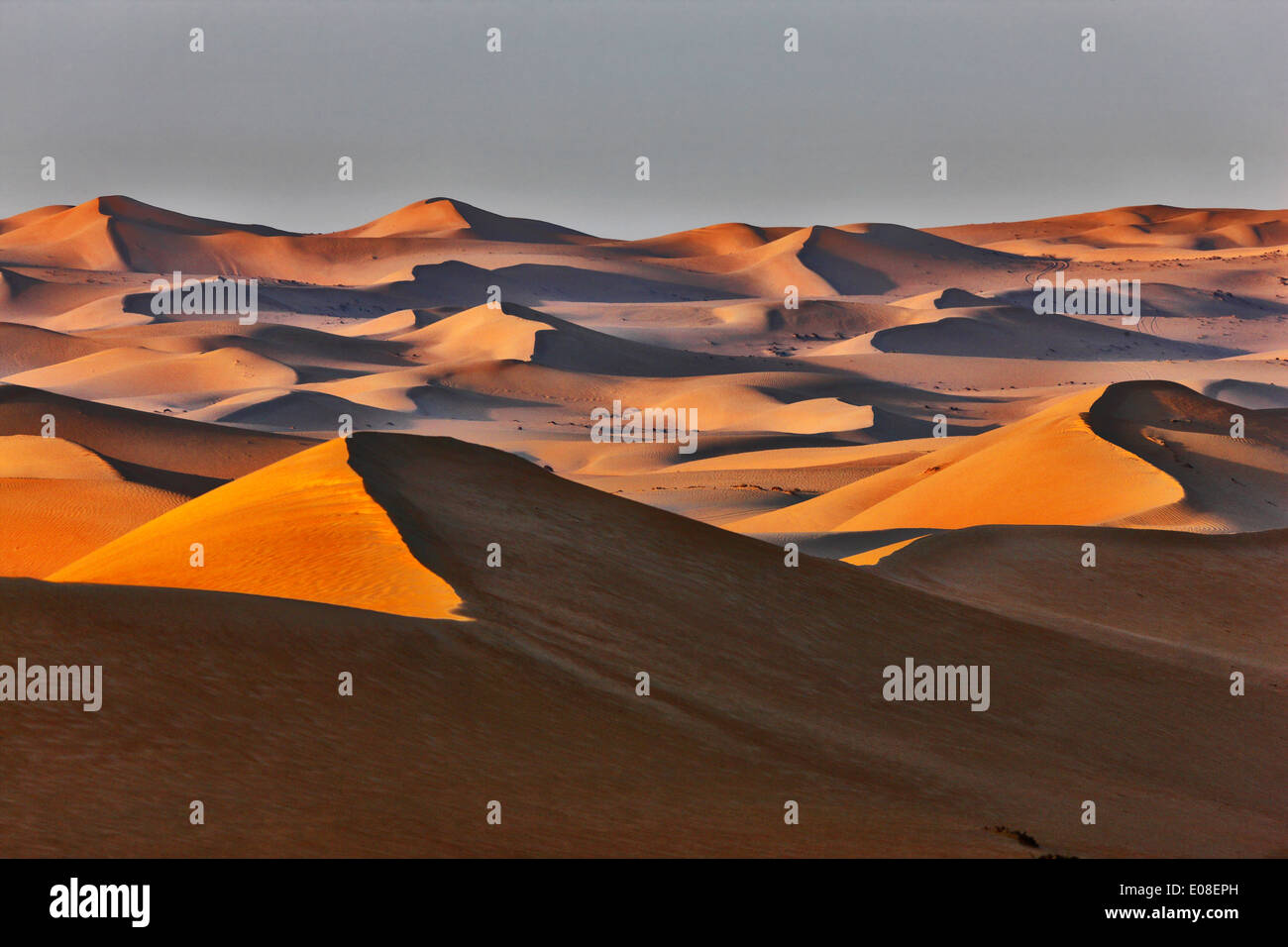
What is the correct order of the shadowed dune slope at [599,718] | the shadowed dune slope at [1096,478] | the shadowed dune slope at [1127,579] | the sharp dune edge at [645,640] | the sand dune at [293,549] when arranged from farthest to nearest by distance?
the shadowed dune slope at [1096,478]
the shadowed dune slope at [1127,579]
the sand dune at [293,549]
the sharp dune edge at [645,640]
the shadowed dune slope at [599,718]

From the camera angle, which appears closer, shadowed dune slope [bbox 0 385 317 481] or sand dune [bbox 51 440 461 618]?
sand dune [bbox 51 440 461 618]

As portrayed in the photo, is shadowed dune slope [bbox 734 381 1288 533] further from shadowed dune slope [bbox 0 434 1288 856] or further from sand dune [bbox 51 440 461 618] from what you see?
sand dune [bbox 51 440 461 618]

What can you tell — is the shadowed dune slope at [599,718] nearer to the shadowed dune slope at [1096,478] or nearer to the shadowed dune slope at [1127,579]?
the shadowed dune slope at [1127,579]

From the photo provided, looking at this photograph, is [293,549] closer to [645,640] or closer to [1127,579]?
[645,640]

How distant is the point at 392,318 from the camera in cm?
10988

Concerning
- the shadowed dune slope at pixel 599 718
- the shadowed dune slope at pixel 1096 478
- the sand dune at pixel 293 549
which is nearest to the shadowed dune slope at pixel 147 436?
the shadowed dune slope at pixel 1096 478

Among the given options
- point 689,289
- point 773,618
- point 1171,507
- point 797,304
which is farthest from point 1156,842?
point 689,289

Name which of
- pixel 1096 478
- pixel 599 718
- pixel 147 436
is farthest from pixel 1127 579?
pixel 147 436

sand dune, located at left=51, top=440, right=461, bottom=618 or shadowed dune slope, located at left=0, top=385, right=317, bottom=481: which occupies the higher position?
sand dune, located at left=51, top=440, right=461, bottom=618

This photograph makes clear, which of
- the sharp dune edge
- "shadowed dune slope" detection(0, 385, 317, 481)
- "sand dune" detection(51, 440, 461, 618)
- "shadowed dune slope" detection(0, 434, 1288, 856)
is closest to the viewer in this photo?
"shadowed dune slope" detection(0, 434, 1288, 856)

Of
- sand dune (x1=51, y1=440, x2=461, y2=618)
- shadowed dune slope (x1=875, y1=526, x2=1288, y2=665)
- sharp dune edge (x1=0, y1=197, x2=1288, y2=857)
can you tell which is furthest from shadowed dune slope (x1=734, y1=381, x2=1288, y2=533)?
sand dune (x1=51, y1=440, x2=461, y2=618)

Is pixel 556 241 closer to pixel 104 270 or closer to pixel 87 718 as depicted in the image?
pixel 104 270

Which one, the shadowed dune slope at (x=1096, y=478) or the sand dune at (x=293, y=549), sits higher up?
the sand dune at (x=293, y=549)

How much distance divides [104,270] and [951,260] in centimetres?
8977
